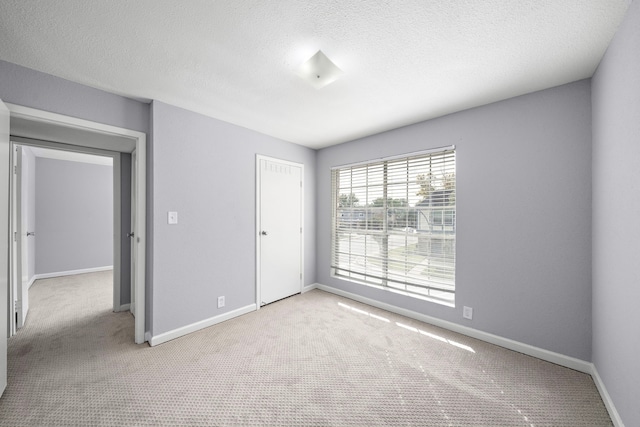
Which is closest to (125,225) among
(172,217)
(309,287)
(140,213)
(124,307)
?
(124,307)

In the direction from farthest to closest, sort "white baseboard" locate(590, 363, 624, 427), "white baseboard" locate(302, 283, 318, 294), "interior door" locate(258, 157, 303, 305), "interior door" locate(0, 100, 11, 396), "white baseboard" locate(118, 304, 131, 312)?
"white baseboard" locate(302, 283, 318, 294) < "interior door" locate(258, 157, 303, 305) < "white baseboard" locate(118, 304, 131, 312) < "interior door" locate(0, 100, 11, 396) < "white baseboard" locate(590, 363, 624, 427)

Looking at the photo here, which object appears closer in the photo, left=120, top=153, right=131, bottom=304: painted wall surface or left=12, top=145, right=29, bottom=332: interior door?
left=12, top=145, right=29, bottom=332: interior door

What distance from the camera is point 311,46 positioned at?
1.62 metres

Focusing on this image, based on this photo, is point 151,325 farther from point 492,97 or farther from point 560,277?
point 492,97

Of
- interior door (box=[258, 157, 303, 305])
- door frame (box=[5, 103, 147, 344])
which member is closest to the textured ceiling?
door frame (box=[5, 103, 147, 344])

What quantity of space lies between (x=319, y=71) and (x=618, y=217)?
2158 millimetres

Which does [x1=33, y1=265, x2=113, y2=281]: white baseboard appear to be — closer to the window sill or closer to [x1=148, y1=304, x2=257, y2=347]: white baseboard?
[x1=148, y1=304, x2=257, y2=347]: white baseboard

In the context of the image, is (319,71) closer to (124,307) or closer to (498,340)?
(498,340)

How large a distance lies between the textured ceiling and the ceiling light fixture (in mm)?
66

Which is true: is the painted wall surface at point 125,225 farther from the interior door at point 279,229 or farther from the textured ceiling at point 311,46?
the interior door at point 279,229

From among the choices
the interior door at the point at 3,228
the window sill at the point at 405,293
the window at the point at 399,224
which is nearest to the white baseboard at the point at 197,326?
the interior door at the point at 3,228

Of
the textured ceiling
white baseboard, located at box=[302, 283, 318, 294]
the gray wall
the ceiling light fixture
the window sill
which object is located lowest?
white baseboard, located at box=[302, 283, 318, 294]

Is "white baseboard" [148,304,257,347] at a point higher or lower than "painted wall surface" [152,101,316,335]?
lower

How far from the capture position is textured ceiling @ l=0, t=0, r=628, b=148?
1.33 m
